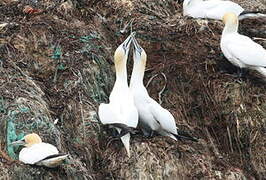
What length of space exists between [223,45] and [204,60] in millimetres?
347

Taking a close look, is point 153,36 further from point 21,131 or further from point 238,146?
point 21,131

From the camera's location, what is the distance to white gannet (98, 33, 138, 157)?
10008mm

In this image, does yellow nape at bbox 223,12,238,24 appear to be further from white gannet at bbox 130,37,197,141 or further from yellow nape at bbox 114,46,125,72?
yellow nape at bbox 114,46,125,72

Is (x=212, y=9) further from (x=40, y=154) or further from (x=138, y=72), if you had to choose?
(x=40, y=154)

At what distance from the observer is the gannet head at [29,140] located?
31.0 ft

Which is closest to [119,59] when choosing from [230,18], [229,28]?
[229,28]

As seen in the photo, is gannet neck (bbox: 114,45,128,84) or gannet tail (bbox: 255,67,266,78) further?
gannet tail (bbox: 255,67,266,78)

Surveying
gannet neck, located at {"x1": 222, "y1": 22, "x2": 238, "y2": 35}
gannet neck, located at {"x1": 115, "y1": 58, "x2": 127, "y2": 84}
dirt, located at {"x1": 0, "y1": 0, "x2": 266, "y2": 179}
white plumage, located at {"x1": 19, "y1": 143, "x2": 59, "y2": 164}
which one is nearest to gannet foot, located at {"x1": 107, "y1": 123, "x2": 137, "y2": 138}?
dirt, located at {"x1": 0, "y1": 0, "x2": 266, "y2": 179}

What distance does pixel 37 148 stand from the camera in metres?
9.21

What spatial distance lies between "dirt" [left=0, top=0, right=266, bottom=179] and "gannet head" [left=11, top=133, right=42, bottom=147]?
226mm

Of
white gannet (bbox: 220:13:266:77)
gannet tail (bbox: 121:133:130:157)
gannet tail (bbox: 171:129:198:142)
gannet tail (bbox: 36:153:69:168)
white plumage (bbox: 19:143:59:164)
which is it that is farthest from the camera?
white gannet (bbox: 220:13:266:77)

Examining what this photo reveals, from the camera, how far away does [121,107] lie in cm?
1024

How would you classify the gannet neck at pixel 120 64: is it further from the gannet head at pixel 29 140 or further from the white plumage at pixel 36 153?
the white plumage at pixel 36 153

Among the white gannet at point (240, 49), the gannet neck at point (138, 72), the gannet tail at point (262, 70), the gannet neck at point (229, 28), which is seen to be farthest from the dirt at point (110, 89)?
the gannet neck at point (138, 72)
